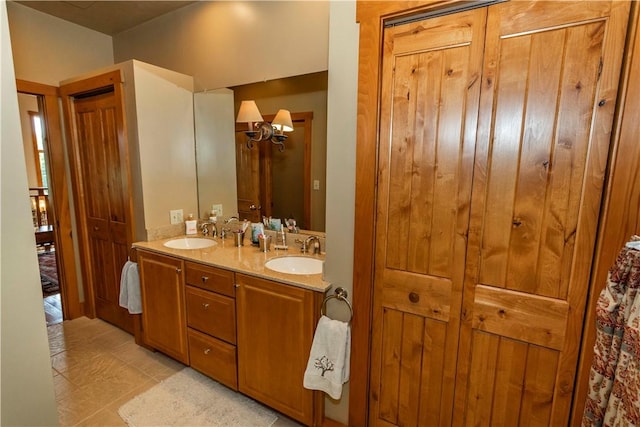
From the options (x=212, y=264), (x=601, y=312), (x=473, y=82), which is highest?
(x=473, y=82)

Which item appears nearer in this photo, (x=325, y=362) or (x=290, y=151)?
(x=325, y=362)

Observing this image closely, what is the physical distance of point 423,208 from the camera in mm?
1328

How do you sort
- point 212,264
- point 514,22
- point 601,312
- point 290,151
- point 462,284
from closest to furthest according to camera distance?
point 601,312 → point 514,22 → point 462,284 → point 212,264 → point 290,151

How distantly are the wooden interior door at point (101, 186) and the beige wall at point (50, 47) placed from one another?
0.26 m

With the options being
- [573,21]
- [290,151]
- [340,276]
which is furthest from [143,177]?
[573,21]

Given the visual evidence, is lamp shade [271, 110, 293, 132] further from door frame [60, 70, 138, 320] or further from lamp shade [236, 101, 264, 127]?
door frame [60, 70, 138, 320]

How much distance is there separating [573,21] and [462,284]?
100 cm

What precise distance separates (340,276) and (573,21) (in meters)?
1.32

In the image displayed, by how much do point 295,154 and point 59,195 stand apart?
7.49 feet

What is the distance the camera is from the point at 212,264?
1867mm

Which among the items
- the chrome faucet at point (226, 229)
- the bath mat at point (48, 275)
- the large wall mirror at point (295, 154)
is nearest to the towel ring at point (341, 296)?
the large wall mirror at point (295, 154)

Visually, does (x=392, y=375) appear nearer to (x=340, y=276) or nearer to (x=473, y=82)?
(x=340, y=276)

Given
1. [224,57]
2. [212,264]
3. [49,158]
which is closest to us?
[212,264]

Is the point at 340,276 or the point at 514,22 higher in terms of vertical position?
the point at 514,22
